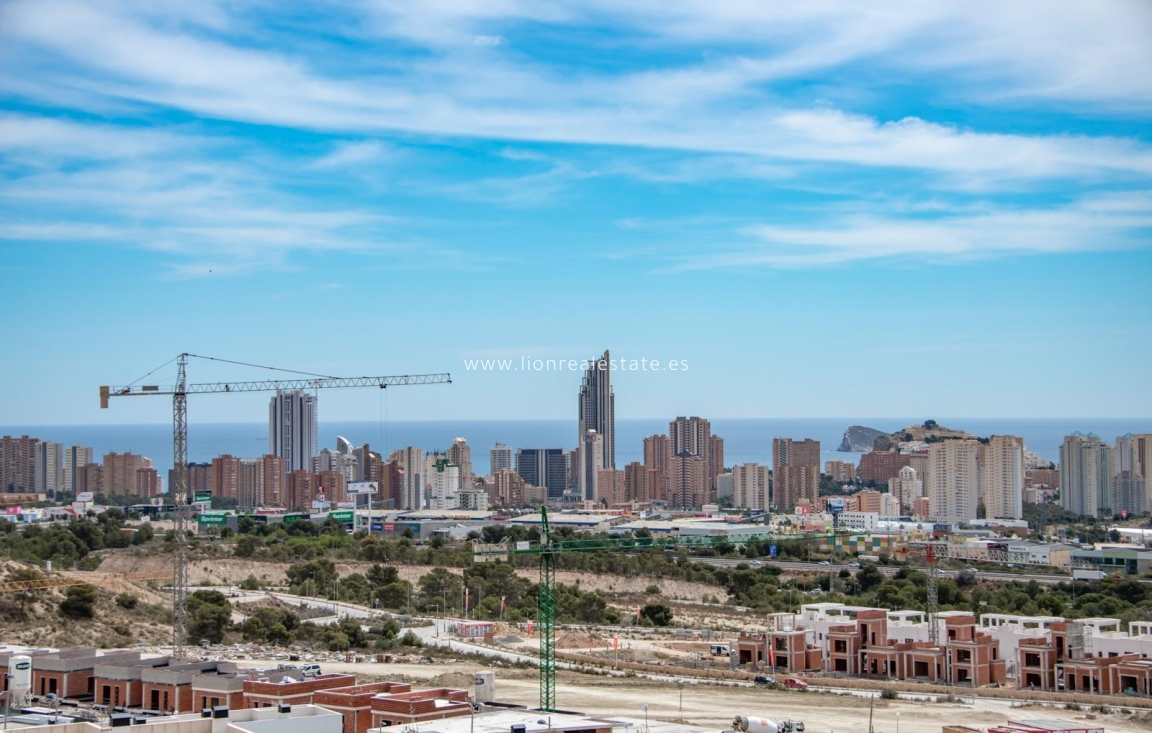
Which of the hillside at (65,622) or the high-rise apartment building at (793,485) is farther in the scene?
the high-rise apartment building at (793,485)

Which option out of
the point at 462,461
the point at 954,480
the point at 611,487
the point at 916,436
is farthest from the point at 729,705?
the point at 916,436

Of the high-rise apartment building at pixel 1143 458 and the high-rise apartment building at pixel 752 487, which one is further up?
the high-rise apartment building at pixel 1143 458

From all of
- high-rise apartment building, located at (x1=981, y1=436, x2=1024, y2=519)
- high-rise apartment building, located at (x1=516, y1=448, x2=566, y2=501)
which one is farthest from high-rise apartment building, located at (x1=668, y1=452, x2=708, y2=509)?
high-rise apartment building, located at (x1=981, y1=436, x2=1024, y2=519)

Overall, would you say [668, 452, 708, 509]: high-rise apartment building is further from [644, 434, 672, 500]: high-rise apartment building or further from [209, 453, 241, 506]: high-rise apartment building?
[209, 453, 241, 506]: high-rise apartment building

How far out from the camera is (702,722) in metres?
21.4

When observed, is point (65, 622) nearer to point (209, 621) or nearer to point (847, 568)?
point (209, 621)

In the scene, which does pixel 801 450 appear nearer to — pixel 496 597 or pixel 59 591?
pixel 496 597

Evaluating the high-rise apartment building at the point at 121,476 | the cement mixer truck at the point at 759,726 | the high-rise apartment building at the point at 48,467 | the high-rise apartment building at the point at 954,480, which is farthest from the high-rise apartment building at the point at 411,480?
the cement mixer truck at the point at 759,726

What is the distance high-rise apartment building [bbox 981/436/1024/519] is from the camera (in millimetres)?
91375

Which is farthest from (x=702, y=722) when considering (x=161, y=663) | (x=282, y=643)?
(x=282, y=643)

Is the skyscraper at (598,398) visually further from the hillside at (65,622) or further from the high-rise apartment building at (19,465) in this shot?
the hillside at (65,622)

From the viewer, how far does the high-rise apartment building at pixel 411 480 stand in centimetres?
10825

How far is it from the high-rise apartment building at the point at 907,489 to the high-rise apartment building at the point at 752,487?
9735mm

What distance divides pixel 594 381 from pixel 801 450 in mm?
23845
